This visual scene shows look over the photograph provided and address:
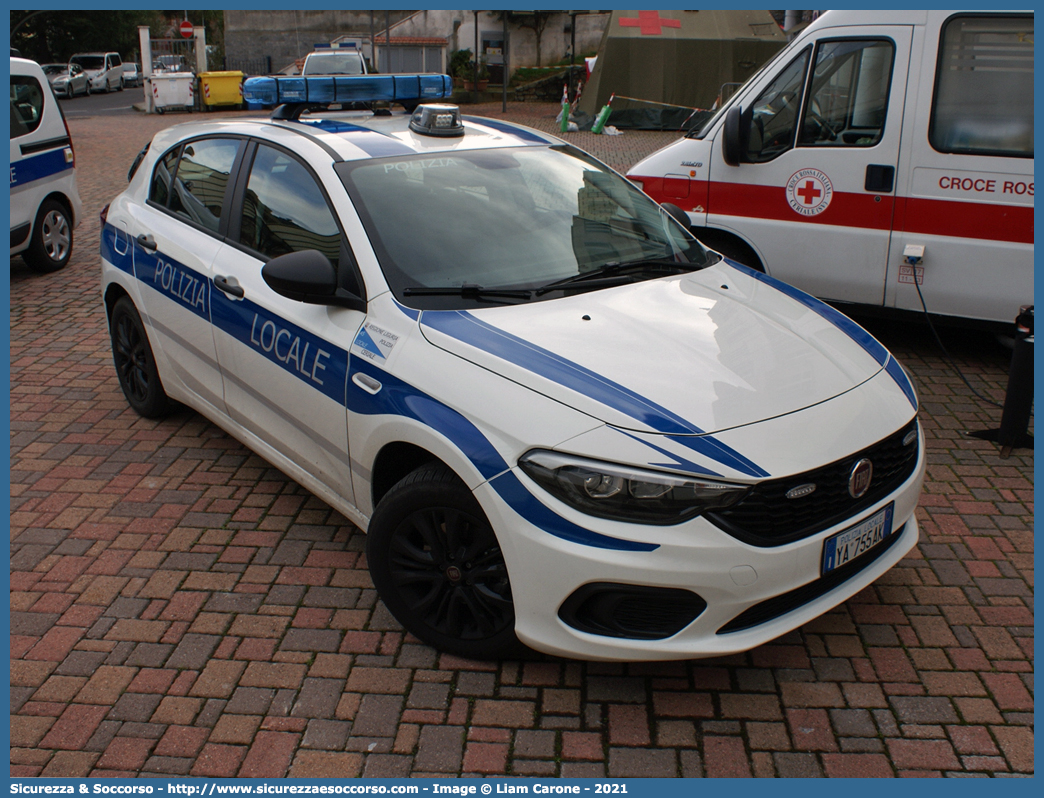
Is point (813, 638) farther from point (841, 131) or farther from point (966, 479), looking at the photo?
point (841, 131)

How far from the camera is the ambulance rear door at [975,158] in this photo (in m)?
5.57

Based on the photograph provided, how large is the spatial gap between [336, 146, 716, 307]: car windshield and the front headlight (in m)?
0.93

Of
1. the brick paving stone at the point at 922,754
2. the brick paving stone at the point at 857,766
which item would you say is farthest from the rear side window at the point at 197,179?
the brick paving stone at the point at 922,754

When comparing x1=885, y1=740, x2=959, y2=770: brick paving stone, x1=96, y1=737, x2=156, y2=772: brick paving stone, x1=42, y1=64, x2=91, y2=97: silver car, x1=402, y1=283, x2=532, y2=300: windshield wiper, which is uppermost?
x1=42, y1=64, x2=91, y2=97: silver car

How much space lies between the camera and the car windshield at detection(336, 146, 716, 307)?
343cm

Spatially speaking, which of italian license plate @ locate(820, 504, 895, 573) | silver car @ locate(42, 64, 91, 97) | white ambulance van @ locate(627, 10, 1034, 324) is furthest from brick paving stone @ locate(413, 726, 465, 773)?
silver car @ locate(42, 64, 91, 97)

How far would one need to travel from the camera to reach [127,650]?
334 centimetres

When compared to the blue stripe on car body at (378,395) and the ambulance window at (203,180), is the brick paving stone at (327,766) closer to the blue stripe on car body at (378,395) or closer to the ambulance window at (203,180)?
the blue stripe on car body at (378,395)

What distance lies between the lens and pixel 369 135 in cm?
400

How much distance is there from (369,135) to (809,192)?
3391 millimetres

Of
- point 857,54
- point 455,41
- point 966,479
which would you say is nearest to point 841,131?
point 857,54

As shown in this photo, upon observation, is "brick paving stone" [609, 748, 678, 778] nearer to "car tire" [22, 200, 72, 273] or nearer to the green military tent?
"car tire" [22, 200, 72, 273]

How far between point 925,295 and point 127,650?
5.18 metres

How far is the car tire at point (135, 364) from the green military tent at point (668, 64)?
17681mm
